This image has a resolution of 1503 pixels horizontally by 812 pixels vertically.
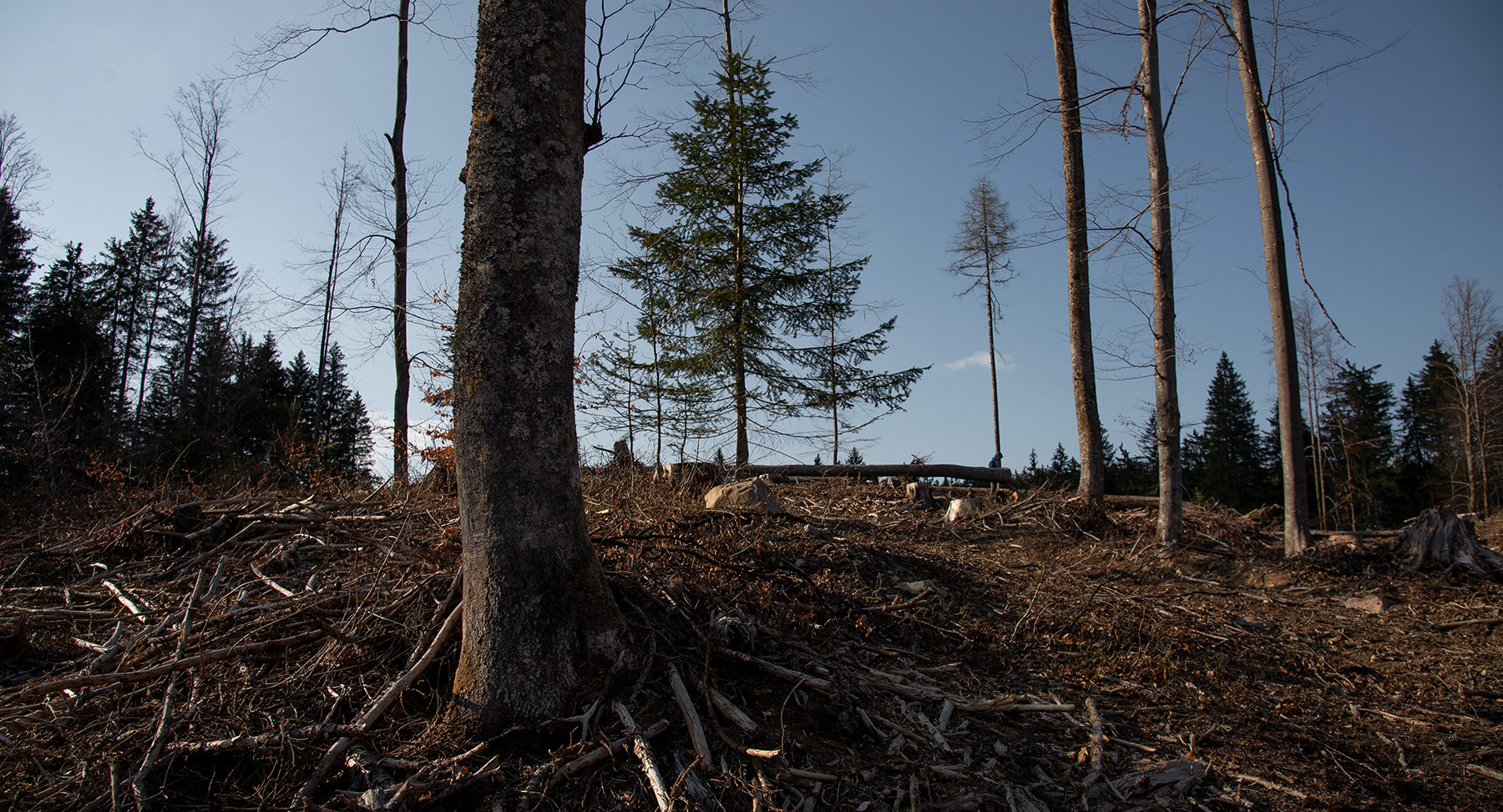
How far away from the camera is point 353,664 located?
2938mm

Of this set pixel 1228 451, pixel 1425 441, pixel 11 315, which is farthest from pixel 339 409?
pixel 1425 441

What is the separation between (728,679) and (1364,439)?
1610 inches

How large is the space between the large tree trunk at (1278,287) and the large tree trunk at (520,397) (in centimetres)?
780

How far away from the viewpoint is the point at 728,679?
2.96 m

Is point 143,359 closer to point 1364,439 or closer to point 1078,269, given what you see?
point 1078,269

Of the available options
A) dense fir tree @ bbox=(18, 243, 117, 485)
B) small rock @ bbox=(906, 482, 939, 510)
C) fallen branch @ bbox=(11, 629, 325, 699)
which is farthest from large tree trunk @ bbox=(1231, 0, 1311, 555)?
dense fir tree @ bbox=(18, 243, 117, 485)

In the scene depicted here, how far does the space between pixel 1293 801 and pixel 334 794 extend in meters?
3.68

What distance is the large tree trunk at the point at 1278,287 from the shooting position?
702 cm

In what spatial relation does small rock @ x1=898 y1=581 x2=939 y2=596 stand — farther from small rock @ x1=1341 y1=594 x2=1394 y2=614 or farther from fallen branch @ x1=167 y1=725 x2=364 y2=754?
small rock @ x1=1341 y1=594 x2=1394 y2=614

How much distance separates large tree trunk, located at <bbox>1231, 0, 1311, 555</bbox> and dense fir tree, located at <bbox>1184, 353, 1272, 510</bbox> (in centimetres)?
3102

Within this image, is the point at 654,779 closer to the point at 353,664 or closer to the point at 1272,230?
the point at 353,664

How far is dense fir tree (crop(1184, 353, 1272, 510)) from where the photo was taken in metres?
33.8

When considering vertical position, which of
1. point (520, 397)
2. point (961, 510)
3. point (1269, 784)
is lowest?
point (1269, 784)

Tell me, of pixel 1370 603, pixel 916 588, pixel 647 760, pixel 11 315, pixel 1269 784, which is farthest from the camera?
pixel 11 315
